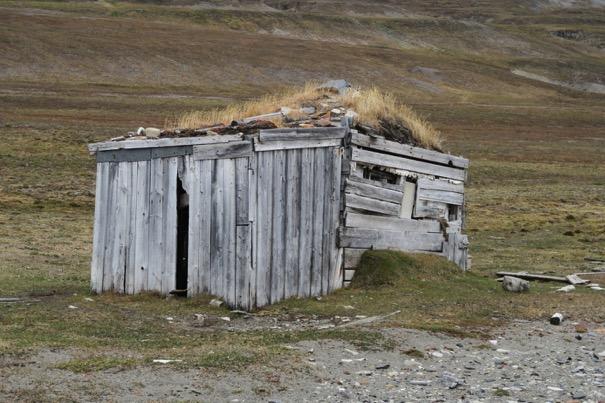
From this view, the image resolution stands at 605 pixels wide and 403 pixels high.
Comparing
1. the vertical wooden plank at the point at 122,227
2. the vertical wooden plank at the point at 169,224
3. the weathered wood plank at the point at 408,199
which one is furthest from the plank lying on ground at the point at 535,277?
the vertical wooden plank at the point at 122,227

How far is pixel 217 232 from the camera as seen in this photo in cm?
1605

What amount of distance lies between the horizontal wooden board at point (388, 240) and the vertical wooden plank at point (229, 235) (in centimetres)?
224

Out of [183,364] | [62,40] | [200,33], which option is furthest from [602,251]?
[200,33]

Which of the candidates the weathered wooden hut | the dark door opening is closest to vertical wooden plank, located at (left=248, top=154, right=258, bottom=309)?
the weathered wooden hut

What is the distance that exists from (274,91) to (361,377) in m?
61.5

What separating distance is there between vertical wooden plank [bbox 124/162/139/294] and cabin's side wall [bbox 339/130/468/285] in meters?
3.47

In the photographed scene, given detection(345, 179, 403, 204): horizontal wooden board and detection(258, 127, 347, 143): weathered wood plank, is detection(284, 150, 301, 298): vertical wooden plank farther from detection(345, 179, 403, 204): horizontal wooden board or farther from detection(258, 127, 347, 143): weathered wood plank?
detection(345, 179, 403, 204): horizontal wooden board

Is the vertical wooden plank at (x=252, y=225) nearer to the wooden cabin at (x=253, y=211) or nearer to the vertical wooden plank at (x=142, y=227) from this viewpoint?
the wooden cabin at (x=253, y=211)

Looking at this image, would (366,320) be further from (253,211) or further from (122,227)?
(122,227)

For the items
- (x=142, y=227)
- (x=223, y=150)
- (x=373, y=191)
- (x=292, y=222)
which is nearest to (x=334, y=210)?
(x=373, y=191)

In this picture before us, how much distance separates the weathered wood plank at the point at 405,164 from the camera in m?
17.6

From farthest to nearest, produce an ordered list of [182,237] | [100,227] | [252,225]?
[182,237] → [100,227] → [252,225]

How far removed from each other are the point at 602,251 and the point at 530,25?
5170 inches

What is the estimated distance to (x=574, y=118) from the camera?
73.8 metres
